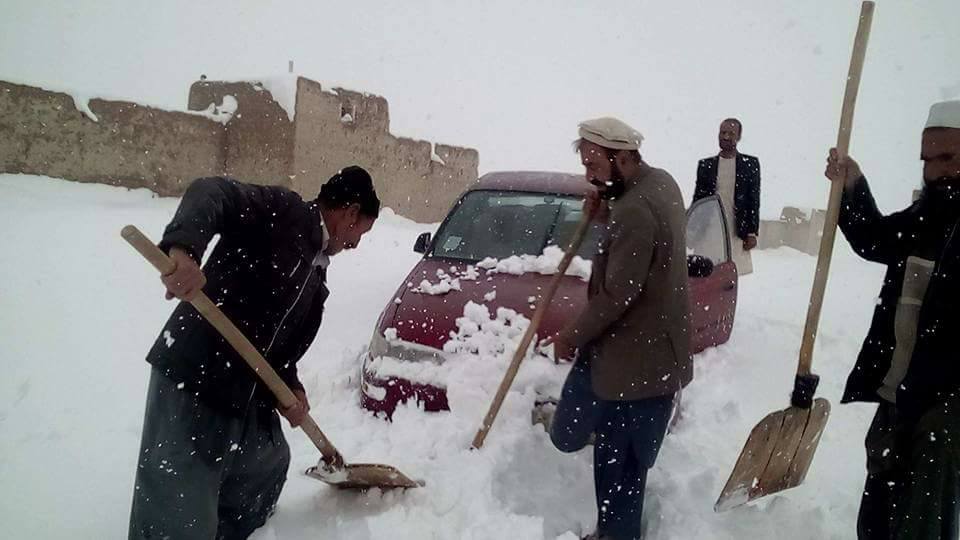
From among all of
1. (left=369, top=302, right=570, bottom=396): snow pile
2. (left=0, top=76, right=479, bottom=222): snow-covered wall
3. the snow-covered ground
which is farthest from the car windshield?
(left=0, top=76, right=479, bottom=222): snow-covered wall

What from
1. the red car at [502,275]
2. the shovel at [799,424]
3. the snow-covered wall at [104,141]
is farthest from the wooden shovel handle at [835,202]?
the snow-covered wall at [104,141]

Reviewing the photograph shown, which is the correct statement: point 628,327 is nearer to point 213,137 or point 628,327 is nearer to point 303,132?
point 303,132

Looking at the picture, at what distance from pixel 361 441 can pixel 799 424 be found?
A: 2172 mm

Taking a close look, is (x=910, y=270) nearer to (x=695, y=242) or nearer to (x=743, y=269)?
(x=695, y=242)

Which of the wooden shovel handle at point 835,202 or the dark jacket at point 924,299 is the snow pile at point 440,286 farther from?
the dark jacket at point 924,299

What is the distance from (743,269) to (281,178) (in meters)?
9.43

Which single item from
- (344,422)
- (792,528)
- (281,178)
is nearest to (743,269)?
(792,528)

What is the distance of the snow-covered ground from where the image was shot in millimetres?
2613

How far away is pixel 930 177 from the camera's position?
6.36 ft

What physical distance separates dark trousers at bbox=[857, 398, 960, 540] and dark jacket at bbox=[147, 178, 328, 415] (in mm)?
2095

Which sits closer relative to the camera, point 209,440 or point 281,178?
point 209,440

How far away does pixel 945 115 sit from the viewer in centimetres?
184

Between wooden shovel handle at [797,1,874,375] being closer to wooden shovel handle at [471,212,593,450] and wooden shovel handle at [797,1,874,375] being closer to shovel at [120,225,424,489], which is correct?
wooden shovel handle at [471,212,593,450]

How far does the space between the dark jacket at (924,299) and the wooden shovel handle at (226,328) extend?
82.6 inches
